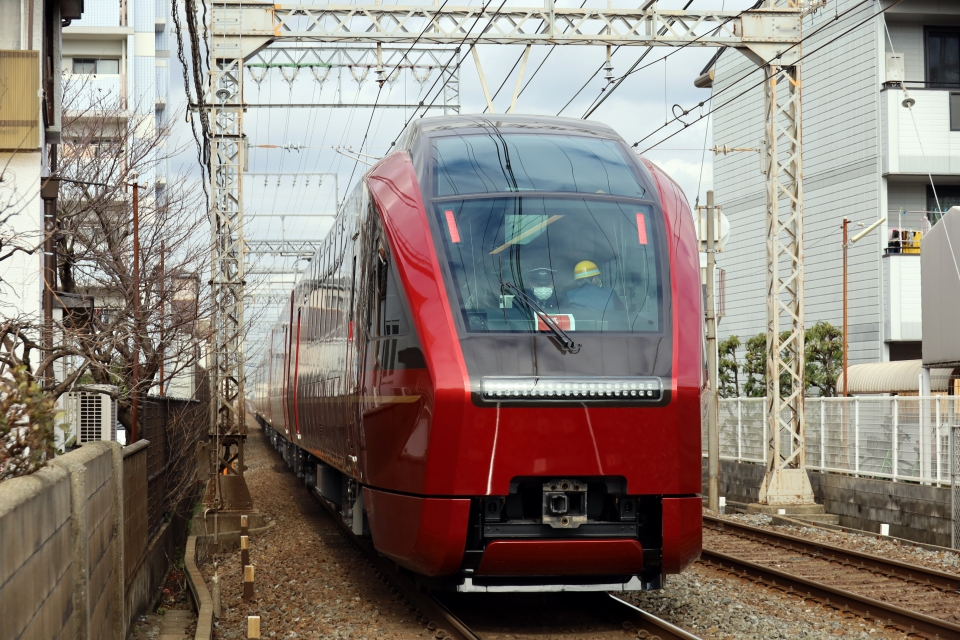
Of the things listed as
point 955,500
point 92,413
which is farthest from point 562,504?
point 955,500

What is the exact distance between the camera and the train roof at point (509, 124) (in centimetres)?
927

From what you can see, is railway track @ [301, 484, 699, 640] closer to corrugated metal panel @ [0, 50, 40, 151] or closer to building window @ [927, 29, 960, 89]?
corrugated metal panel @ [0, 50, 40, 151]

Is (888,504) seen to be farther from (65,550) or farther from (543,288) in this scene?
(65,550)

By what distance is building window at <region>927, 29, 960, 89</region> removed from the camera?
95.2 feet

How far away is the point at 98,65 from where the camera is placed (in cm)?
4700

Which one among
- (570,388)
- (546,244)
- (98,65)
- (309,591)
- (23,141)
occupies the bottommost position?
(309,591)

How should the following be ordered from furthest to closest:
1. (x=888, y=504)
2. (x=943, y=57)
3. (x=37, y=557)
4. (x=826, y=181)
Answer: (x=826, y=181)
(x=943, y=57)
(x=888, y=504)
(x=37, y=557)

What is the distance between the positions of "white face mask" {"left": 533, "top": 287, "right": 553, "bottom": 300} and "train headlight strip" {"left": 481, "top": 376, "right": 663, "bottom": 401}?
25.9 inches

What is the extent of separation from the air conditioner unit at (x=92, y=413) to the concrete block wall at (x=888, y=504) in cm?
1018

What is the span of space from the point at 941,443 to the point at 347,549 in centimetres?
806

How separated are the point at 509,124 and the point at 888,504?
9184 millimetres

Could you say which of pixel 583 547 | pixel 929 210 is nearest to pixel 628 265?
pixel 583 547

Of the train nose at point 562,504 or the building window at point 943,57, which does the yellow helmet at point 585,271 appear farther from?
the building window at point 943,57

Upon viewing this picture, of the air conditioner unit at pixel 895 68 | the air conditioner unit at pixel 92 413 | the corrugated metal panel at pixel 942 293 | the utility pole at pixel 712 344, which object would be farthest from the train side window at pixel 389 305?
the air conditioner unit at pixel 895 68
